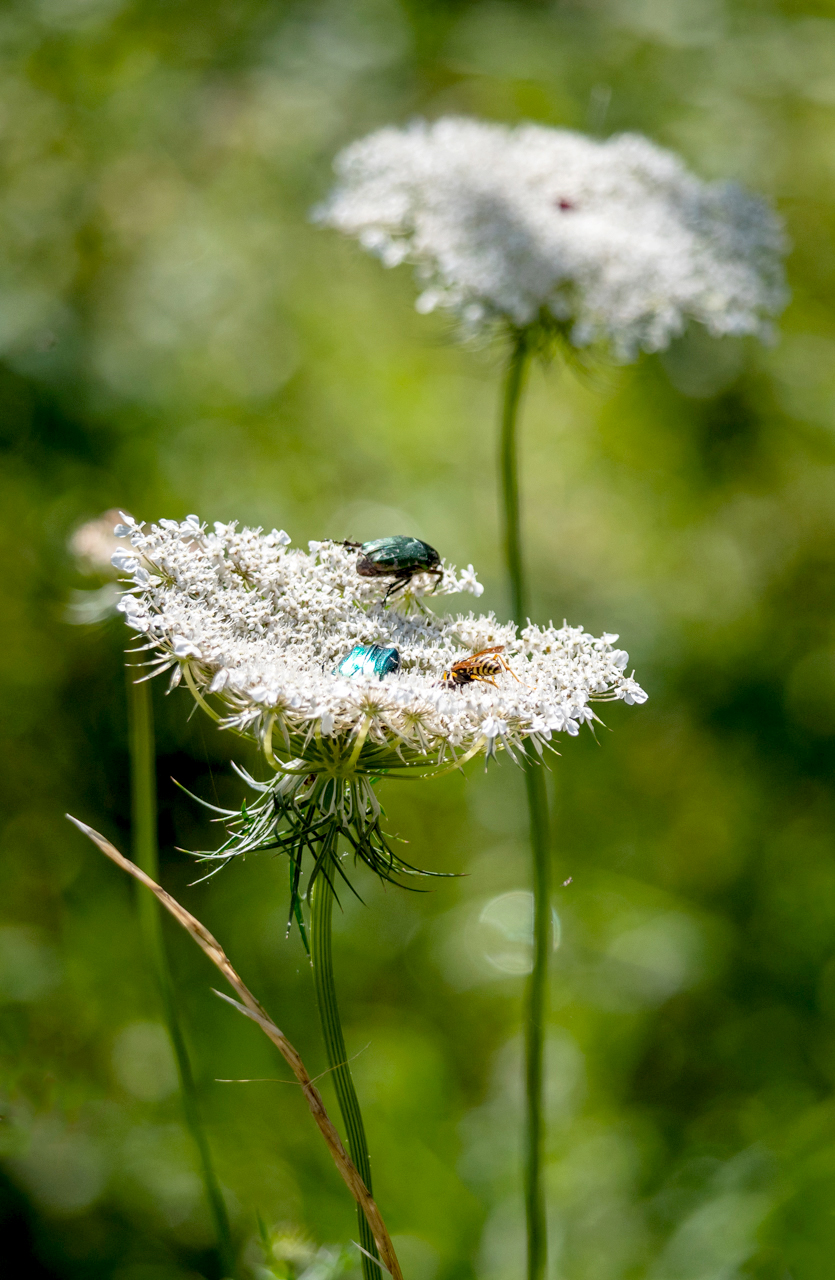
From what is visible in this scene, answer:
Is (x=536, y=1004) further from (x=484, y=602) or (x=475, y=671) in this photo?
(x=484, y=602)

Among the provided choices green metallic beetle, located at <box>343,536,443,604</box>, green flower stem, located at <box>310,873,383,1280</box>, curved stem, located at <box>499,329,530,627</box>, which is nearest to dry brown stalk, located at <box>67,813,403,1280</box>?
green flower stem, located at <box>310,873,383,1280</box>

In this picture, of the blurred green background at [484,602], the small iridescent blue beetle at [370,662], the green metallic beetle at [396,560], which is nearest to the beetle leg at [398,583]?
the green metallic beetle at [396,560]

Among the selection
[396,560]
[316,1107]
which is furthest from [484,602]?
[316,1107]

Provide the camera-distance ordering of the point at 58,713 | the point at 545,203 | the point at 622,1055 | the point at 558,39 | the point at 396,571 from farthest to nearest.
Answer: the point at 558,39 < the point at 58,713 < the point at 622,1055 < the point at 545,203 < the point at 396,571

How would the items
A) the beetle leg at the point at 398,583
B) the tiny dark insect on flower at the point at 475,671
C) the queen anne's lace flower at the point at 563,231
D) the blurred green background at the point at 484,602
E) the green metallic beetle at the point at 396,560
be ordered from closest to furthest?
the tiny dark insect on flower at the point at 475,671 → the green metallic beetle at the point at 396,560 → the beetle leg at the point at 398,583 → the queen anne's lace flower at the point at 563,231 → the blurred green background at the point at 484,602

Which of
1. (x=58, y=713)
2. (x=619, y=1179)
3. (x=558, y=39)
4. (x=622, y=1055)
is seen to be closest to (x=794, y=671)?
(x=622, y=1055)

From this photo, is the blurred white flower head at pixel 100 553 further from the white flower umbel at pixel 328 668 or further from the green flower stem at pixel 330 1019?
the green flower stem at pixel 330 1019

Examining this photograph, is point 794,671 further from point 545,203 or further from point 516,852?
point 545,203
